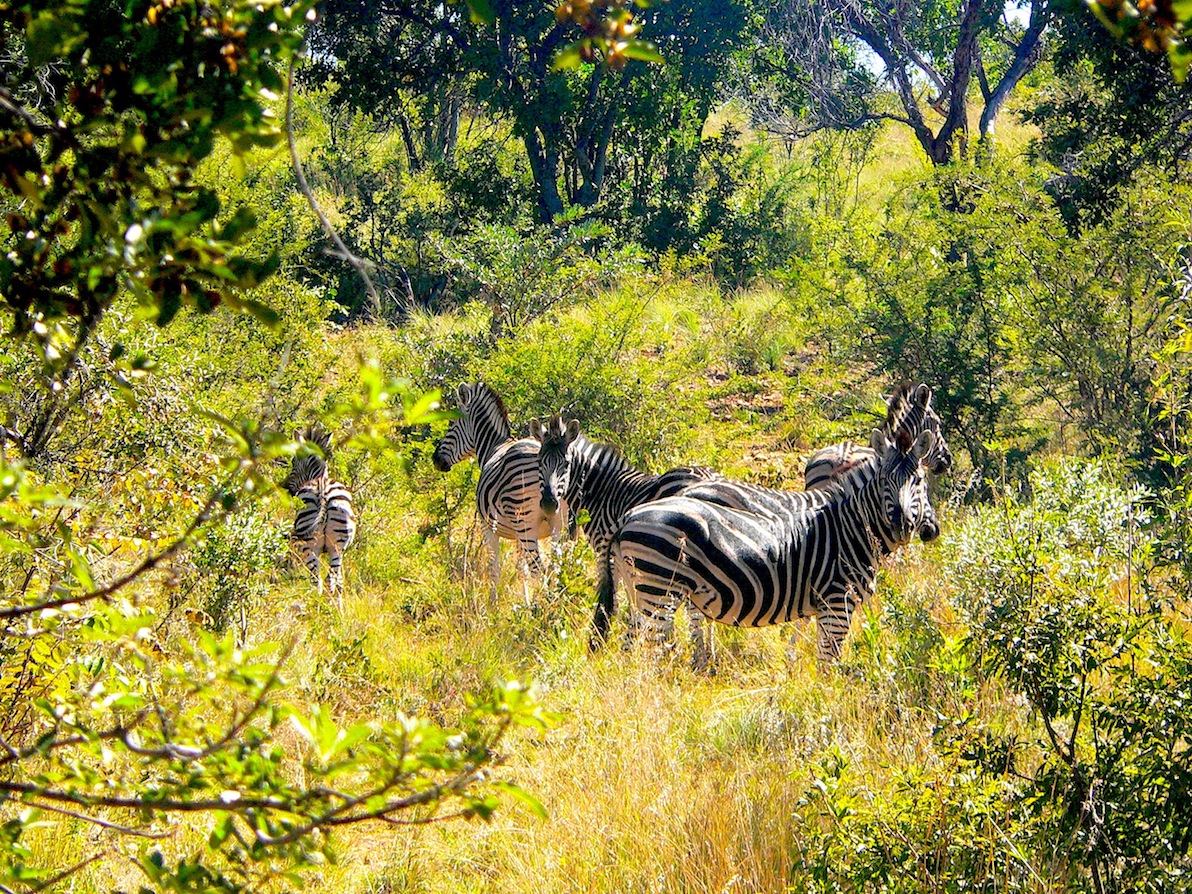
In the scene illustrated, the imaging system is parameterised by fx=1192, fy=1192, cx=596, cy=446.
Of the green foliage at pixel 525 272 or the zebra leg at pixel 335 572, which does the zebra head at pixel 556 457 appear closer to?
the zebra leg at pixel 335 572

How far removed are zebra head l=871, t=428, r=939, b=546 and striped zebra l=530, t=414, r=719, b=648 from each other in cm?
142

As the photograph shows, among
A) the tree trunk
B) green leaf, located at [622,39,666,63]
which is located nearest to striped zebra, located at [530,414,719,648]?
green leaf, located at [622,39,666,63]

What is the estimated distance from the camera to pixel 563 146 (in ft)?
58.5

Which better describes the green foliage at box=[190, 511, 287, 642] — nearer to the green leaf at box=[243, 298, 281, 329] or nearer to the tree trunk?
the green leaf at box=[243, 298, 281, 329]

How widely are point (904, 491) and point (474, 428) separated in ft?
16.0

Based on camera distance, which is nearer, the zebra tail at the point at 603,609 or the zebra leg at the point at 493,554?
the zebra tail at the point at 603,609

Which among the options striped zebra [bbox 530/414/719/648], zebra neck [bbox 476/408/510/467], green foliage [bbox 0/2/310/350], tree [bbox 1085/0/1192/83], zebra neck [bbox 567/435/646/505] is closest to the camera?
tree [bbox 1085/0/1192/83]

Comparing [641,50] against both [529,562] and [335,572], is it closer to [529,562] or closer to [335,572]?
[529,562]

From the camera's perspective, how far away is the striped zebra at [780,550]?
6.20m

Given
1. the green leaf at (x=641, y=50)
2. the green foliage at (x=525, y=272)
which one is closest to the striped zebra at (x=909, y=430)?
the green foliage at (x=525, y=272)

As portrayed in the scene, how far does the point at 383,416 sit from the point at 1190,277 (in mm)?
3020

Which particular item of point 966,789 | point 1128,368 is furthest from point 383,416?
point 1128,368

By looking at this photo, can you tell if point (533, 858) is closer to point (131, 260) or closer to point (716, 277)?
point (131, 260)

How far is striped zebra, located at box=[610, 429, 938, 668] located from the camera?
6.20m
